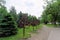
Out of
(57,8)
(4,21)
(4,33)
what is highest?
(57,8)

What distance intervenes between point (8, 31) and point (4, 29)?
49 cm

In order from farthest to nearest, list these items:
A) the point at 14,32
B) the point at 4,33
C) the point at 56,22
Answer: the point at 56,22 < the point at 14,32 < the point at 4,33

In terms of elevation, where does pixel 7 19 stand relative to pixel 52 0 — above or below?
below

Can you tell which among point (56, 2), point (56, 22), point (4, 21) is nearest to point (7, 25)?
point (4, 21)

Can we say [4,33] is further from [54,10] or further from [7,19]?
[54,10]

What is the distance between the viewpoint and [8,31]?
1933cm

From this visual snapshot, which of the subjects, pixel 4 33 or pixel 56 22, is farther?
pixel 56 22

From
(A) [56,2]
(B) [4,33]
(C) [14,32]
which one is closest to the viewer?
(B) [4,33]

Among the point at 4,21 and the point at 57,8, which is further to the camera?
the point at 57,8

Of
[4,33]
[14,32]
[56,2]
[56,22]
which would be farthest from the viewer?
[56,22]

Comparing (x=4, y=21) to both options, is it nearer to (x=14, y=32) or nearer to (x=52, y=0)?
(x=14, y=32)

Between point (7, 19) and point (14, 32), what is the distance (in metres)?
1.72

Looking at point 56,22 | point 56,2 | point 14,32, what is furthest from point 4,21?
point 56,22

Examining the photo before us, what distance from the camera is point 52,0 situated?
65000mm
